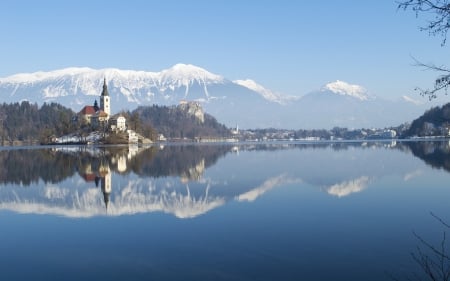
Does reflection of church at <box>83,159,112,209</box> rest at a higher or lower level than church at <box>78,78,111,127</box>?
lower

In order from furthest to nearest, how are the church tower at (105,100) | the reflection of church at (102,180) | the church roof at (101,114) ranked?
the church tower at (105,100), the church roof at (101,114), the reflection of church at (102,180)

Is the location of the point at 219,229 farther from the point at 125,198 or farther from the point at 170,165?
the point at 170,165

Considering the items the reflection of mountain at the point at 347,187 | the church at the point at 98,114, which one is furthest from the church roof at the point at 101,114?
the reflection of mountain at the point at 347,187

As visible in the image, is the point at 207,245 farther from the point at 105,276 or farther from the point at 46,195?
the point at 46,195

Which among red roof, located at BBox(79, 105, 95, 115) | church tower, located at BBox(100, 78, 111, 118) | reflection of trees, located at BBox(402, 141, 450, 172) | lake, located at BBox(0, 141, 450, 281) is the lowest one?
lake, located at BBox(0, 141, 450, 281)

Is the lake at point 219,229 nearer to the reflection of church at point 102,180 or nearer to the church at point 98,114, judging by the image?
the reflection of church at point 102,180

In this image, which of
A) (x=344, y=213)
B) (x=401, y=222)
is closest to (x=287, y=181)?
(x=344, y=213)

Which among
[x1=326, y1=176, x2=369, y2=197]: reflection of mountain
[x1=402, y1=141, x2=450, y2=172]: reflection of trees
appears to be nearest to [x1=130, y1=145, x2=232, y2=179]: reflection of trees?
[x1=326, y1=176, x2=369, y2=197]: reflection of mountain

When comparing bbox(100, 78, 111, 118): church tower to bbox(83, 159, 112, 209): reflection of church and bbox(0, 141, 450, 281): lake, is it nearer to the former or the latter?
bbox(83, 159, 112, 209): reflection of church

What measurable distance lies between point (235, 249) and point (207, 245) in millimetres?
1079

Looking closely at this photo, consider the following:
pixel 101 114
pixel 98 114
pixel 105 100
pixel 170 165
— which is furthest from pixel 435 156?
pixel 105 100

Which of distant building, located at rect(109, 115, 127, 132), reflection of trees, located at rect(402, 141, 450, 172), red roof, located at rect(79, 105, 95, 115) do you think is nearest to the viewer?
reflection of trees, located at rect(402, 141, 450, 172)

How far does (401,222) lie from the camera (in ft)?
60.0

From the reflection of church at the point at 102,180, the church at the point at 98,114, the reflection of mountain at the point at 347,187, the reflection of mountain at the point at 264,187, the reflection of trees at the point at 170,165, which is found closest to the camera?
the reflection of mountain at the point at 264,187
